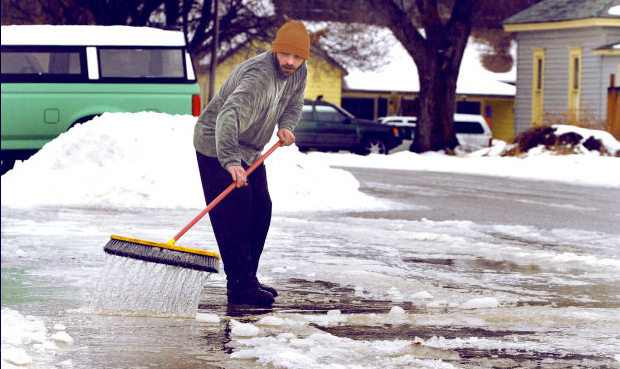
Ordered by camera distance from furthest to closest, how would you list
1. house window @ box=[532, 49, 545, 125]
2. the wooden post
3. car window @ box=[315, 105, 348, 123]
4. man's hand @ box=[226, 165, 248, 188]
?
house window @ box=[532, 49, 545, 125], car window @ box=[315, 105, 348, 123], the wooden post, man's hand @ box=[226, 165, 248, 188]

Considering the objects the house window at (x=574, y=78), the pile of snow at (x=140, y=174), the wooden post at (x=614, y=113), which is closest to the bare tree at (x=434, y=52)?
the house window at (x=574, y=78)

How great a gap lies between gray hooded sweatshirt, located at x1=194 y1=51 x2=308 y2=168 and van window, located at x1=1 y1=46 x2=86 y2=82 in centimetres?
1042

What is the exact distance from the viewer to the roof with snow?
34.7 m

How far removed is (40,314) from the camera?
5.94 m

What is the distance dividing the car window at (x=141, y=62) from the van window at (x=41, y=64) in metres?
0.37

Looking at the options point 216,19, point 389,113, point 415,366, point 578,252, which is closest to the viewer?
point 415,366

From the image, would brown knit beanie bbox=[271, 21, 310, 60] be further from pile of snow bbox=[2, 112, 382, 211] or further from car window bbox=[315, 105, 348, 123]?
car window bbox=[315, 105, 348, 123]

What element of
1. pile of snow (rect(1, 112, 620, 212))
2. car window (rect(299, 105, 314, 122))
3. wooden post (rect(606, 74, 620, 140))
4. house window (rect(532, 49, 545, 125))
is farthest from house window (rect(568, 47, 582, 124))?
pile of snow (rect(1, 112, 620, 212))

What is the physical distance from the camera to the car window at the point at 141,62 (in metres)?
16.9

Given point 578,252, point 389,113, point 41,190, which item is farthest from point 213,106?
point 389,113

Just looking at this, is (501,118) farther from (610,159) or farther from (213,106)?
(213,106)

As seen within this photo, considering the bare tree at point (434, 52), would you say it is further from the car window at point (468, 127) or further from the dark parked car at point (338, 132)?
the car window at point (468, 127)

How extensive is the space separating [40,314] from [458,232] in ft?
18.7

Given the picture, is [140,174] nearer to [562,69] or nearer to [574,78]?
[574,78]
